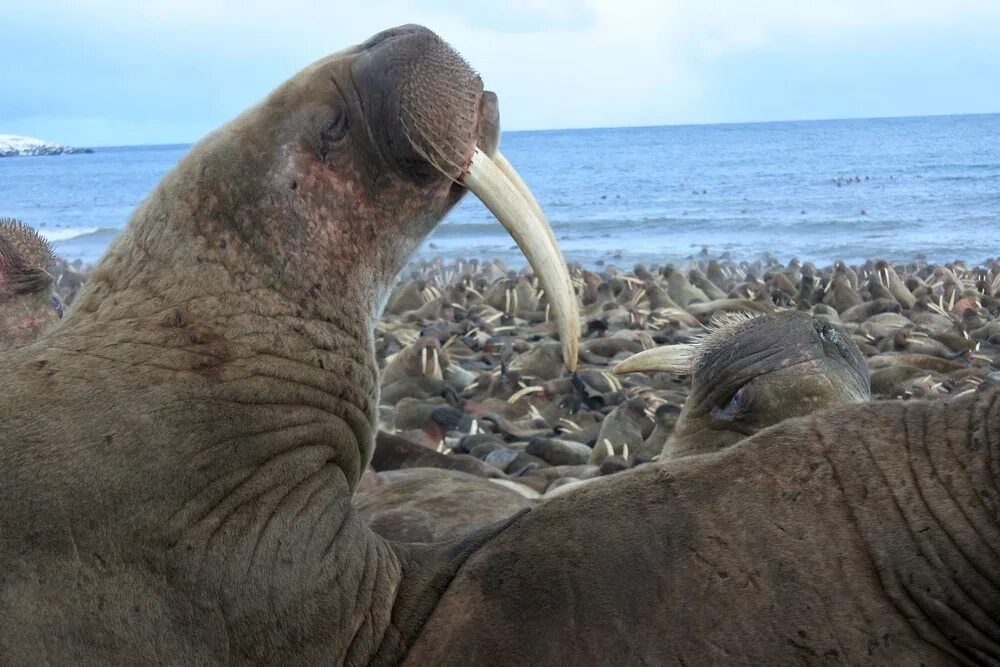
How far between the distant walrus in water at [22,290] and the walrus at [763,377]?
222 centimetres

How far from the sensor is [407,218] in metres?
3.00

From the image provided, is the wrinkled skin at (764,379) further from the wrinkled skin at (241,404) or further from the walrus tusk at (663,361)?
the wrinkled skin at (241,404)

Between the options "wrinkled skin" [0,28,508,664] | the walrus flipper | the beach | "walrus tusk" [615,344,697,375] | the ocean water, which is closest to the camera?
"wrinkled skin" [0,28,508,664]

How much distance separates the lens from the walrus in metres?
3.93

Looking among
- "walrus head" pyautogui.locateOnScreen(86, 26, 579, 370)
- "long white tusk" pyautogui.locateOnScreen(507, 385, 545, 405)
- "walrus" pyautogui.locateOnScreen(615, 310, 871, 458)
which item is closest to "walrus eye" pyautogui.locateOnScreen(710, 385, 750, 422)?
"walrus" pyautogui.locateOnScreen(615, 310, 871, 458)

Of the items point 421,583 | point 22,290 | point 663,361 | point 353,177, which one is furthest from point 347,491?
point 663,361

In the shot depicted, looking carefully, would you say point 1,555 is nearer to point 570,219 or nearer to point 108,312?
point 108,312

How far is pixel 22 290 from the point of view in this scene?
4055 mm

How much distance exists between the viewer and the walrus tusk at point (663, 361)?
4.73 metres

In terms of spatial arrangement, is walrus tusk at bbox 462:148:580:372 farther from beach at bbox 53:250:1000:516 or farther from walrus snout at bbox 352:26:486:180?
beach at bbox 53:250:1000:516

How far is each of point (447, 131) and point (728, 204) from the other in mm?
33704

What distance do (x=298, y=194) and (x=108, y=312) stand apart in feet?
1.70

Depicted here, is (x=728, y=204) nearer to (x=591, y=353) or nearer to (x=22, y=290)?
(x=591, y=353)

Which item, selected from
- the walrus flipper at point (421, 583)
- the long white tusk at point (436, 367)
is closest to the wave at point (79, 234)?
the long white tusk at point (436, 367)
